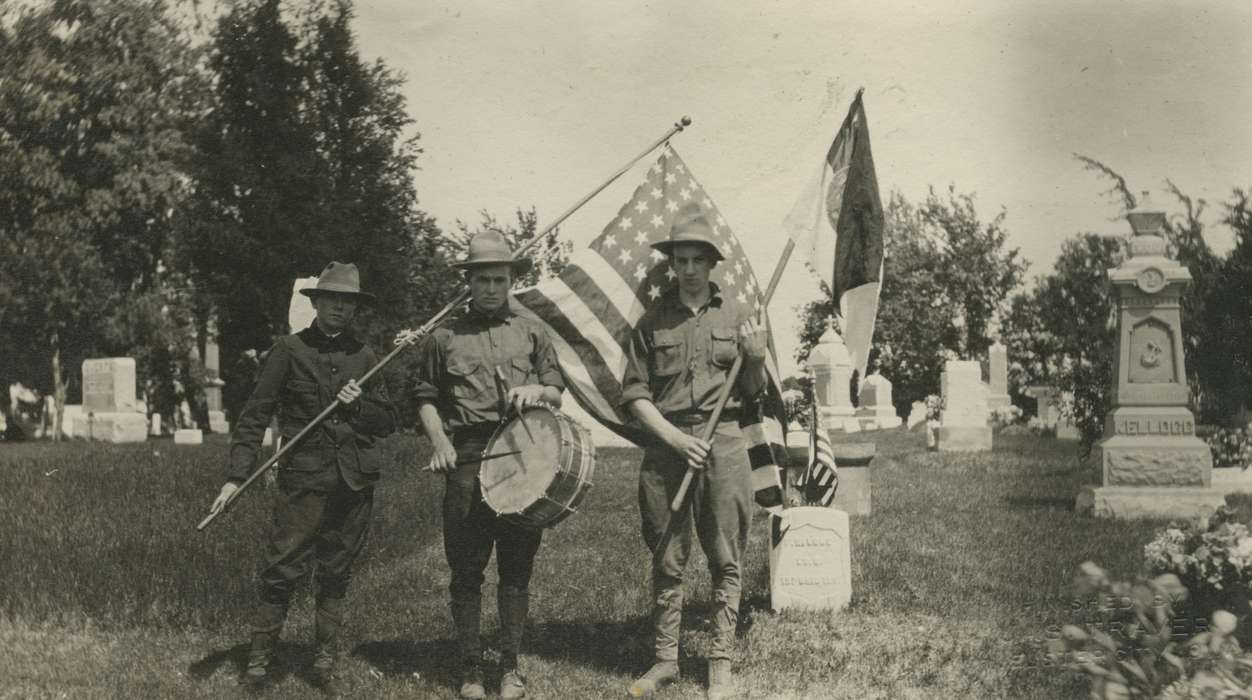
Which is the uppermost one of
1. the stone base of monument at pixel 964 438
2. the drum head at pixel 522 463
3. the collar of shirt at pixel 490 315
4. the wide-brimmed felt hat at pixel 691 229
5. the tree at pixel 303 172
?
the tree at pixel 303 172

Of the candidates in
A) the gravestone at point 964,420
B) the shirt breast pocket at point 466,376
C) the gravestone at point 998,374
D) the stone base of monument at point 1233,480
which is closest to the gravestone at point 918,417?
→ the gravestone at point 998,374

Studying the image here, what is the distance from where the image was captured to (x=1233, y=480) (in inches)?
511

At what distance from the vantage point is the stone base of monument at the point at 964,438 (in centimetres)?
2223

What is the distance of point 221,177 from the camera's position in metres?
25.0

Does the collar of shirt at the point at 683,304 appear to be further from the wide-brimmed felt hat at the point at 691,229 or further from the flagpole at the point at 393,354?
the flagpole at the point at 393,354

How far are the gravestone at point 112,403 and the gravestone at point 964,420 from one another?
1950 cm

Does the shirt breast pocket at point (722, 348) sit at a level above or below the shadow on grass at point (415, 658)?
above

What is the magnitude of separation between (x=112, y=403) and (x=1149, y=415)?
81.9 ft

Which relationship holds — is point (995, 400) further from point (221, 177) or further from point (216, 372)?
point (216, 372)

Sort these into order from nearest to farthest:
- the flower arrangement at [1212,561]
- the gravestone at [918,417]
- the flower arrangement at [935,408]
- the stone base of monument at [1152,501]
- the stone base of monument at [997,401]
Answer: the flower arrangement at [1212,561], the stone base of monument at [1152,501], the flower arrangement at [935,408], the gravestone at [918,417], the stone base of monument at [997,401]

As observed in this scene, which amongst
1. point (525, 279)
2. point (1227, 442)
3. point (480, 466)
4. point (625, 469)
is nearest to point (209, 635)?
point (480, 466)

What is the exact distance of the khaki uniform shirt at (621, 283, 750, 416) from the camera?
561 cm

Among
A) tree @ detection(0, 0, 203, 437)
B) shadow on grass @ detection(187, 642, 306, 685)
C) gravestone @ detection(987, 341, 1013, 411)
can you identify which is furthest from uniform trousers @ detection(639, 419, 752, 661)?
gravestone @ detection(987, 341, 1013, 411)

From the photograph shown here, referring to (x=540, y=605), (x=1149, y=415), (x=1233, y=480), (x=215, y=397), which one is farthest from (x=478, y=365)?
(x=215, y=397)
